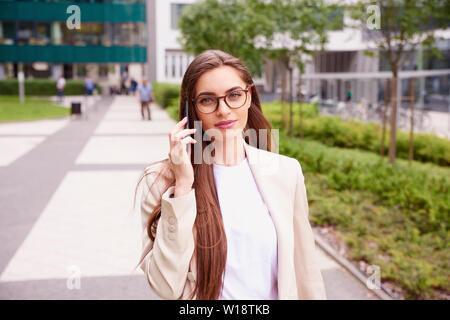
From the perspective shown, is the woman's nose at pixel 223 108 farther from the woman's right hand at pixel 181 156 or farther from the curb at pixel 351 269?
the curb at pixel 351 269

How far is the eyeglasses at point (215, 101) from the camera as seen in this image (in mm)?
1677

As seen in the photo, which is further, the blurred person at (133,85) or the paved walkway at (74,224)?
the blurred person at (133,85)

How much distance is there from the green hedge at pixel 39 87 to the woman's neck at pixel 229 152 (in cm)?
4764

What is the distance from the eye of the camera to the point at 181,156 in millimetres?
1604

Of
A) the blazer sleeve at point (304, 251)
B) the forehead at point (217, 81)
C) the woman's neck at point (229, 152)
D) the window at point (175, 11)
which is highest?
the window at point (175, 11)

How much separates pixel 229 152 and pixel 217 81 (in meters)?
0.25

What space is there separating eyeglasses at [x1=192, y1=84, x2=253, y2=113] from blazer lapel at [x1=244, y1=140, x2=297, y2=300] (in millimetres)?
198

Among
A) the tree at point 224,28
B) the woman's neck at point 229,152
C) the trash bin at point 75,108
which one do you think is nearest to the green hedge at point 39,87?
the trash bin at point 75,108

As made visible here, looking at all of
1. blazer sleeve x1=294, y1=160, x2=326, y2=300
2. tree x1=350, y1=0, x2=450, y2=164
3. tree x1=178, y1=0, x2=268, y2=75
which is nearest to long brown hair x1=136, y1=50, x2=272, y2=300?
blazer sleeve x1=294, y1=160, x2=326, y2=300

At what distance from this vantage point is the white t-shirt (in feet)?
5.58

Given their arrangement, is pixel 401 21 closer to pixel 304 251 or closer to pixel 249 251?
pixel 304 251

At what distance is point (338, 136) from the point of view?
1568cm
